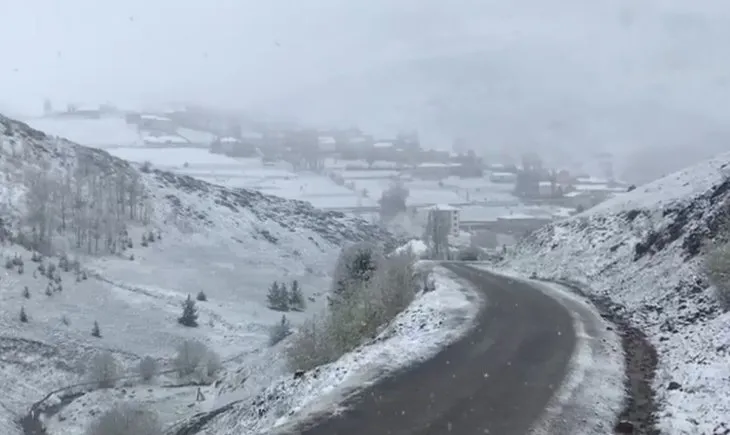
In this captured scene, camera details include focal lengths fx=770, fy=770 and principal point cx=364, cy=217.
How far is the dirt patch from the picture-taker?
478 inches

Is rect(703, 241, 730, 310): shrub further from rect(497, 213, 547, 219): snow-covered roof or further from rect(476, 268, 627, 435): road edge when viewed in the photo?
rect(497, 213, 547, 219): snow-covered roof

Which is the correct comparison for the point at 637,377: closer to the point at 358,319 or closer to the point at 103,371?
the point at 358,319

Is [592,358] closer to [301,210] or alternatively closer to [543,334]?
[543,334]

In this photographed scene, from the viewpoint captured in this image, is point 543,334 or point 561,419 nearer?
point 561,419

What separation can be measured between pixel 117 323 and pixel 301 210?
53.0 meters

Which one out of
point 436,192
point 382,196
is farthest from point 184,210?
point 436,192

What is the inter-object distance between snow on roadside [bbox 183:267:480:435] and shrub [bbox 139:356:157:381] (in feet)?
95.9

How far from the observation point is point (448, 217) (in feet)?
286

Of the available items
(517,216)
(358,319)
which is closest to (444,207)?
(517,216)

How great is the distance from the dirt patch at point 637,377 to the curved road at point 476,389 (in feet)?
3.85

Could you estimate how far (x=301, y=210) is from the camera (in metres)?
108

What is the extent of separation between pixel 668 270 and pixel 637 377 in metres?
10.2

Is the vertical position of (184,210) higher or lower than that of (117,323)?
higher

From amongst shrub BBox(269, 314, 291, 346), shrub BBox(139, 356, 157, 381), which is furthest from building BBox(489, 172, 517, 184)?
shrub BBox(139, 356, 157, 381)
